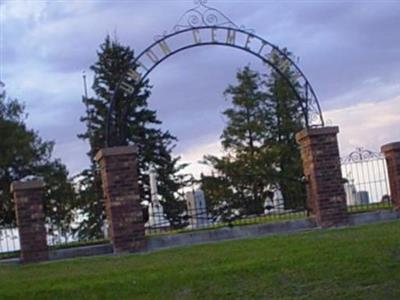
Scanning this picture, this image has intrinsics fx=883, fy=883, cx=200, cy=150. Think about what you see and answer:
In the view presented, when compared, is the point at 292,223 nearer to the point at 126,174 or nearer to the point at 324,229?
the point at 324,229

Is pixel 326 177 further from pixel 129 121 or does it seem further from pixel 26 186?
pixel 129 121

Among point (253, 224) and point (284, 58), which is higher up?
point (284, 58)

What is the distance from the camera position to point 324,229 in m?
16.1

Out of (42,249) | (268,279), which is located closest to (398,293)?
(268,279)

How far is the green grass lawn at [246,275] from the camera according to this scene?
10.6 m

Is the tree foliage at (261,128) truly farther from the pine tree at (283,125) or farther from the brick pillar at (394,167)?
the brick pillar at (394,167)

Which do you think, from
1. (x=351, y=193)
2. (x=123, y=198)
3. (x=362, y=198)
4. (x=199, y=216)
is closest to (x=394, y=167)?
(x=362, y=198)

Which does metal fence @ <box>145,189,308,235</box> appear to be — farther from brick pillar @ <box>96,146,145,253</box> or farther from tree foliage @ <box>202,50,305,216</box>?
tree foliage @ <box>202,50,305,216</box>

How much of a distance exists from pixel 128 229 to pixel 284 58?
5.67 meters

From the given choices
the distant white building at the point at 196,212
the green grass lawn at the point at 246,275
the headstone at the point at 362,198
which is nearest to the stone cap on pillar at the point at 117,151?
the distant white building at the point at 196,212

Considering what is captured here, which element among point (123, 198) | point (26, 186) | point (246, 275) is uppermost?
point (26, 186)

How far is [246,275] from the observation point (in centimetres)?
1109

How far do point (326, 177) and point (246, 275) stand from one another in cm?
578

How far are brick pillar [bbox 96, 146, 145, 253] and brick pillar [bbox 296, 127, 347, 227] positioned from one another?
132 inches
